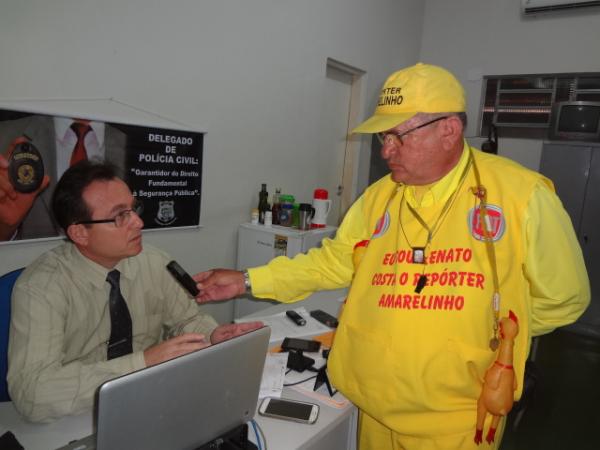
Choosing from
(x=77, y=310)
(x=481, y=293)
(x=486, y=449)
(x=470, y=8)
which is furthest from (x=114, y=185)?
(x=470, y=8)

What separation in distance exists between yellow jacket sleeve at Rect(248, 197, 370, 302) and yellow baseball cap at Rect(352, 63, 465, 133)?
1.29ft

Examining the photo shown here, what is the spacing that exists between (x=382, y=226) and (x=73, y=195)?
3.30ft

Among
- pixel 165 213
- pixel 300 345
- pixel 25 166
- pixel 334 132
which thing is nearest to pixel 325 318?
pixel 300 345

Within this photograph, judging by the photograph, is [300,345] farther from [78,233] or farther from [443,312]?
[78,233]

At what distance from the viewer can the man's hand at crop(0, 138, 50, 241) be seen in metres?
2.01

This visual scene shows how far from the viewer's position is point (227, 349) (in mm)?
916

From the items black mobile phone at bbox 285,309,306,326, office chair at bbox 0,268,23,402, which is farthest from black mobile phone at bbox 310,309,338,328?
office chair at bbox 0,268,23,402

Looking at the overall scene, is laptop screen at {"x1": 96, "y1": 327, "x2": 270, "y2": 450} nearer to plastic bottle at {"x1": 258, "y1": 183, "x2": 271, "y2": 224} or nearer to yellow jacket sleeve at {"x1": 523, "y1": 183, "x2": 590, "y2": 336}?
yellow jacket sleeve at {"x1": 523, "y1": 183, "x2": 590, "y2": 336}

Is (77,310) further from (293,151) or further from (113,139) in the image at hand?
(293,151)

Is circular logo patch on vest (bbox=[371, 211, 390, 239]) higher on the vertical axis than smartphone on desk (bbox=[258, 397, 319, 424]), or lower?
higher

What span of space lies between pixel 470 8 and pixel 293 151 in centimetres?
301

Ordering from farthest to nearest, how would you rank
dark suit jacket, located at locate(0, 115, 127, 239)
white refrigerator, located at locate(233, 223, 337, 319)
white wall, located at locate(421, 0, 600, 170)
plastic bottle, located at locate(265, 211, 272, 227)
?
white wall, located at locate(421, 0, 600, 170), plastic bottle, located at locate(265, 211, 272, 227), white refrigerator, located at locate(233, 223, 337, 319), dark suit jacket, located at locate(0, 115, 127, 239)

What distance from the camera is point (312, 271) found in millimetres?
1566

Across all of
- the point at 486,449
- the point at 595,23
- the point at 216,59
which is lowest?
the point at 486,449
